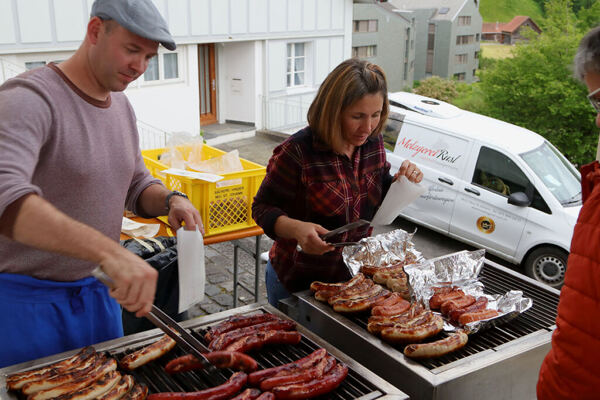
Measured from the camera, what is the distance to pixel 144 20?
2.00 meters

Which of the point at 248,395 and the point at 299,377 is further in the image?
the point at 299,377

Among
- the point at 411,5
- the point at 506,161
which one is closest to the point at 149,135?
the point at 506,161

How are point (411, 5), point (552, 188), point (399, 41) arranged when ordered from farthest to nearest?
point (411, 5), point (399, 41), point (552, 188)

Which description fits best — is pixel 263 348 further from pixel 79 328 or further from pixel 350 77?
pixel 350 77

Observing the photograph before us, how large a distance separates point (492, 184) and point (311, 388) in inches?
258

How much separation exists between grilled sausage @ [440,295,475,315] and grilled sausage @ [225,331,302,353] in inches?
30.3

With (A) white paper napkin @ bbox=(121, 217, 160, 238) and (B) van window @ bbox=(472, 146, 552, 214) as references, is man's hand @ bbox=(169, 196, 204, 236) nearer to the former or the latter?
(A) white paper napkin @ bbox=(121, 217, 160, 238)

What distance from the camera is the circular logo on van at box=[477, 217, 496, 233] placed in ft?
26.2

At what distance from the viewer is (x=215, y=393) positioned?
1964 mm

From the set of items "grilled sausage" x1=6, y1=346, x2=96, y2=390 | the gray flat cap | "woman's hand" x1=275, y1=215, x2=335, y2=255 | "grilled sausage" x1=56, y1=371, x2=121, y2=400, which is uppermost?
the gray flat cap

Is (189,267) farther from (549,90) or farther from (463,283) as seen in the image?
(549,90)

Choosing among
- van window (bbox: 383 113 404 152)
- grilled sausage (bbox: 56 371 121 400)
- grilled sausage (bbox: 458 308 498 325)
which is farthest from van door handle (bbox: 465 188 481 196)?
grilled sausage (bbox: 56 371 121 400)

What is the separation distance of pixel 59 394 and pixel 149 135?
13.3m

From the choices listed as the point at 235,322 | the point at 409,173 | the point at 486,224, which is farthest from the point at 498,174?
the point at 235,322
